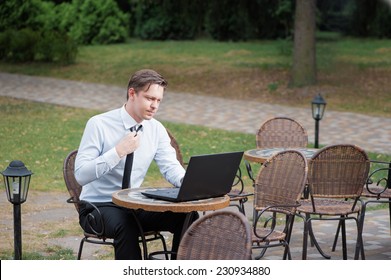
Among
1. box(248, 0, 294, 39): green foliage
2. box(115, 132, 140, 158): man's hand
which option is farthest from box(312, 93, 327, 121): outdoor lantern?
box(248, 0, 294, 39): green foliage

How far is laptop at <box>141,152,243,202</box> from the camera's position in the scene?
16.2ft

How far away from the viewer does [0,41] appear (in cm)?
2586

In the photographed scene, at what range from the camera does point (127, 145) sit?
5.15 m

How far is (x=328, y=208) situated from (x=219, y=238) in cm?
249

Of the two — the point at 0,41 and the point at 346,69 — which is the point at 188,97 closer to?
the point at 346,69

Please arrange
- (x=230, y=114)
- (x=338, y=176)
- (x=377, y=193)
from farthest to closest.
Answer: (x=230, y=114) → (x=377, y=193) → (x=338, y=176)

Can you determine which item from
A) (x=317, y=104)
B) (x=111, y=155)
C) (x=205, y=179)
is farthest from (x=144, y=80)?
(x=317, y=104)

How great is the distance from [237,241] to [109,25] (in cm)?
2967

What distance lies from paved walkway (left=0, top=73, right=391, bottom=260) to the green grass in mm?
860

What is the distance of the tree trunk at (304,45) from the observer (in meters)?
18.3

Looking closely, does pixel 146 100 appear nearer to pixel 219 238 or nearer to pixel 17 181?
pixel 17 181

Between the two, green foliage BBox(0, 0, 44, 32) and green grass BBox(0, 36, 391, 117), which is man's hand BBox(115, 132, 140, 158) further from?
green foliage BBox(0, 0, 44, 32)

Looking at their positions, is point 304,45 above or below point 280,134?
below

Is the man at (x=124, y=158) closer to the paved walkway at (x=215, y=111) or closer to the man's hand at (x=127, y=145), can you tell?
the man's hand at (x=127, y=145)
